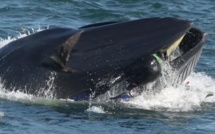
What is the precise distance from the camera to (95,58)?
40.8 feet

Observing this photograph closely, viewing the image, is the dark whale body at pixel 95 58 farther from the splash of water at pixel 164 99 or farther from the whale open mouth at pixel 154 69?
the splash of water at pixel 164 99

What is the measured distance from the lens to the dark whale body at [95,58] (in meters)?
12.3

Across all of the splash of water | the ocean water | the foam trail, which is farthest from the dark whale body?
the foam trail

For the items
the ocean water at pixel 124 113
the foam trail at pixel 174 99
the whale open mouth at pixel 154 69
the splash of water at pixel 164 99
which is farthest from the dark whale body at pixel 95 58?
the foam trail at pixel 174 99

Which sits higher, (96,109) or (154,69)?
(154,69)

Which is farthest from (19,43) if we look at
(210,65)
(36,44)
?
(210,65)

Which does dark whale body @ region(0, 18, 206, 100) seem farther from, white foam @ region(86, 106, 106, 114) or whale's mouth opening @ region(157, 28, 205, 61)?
white foam @ region(86, 106, 106, 114)

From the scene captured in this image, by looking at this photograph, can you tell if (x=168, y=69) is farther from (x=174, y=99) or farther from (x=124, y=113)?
(x=174, y=99)

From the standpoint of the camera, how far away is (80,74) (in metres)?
12.3

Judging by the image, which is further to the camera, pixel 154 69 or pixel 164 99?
pixel 164 99

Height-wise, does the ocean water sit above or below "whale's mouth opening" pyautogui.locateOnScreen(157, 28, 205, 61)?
below

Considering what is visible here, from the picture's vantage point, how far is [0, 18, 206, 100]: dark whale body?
12.3 m

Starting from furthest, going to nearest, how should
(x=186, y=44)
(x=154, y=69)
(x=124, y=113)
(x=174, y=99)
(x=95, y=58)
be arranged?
(x=174, y=99) < (x=186, y=44) < (x=124, y=113) < (x=95, y=58) < (x=154, y=69)

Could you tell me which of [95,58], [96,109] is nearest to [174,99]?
[96,109]
